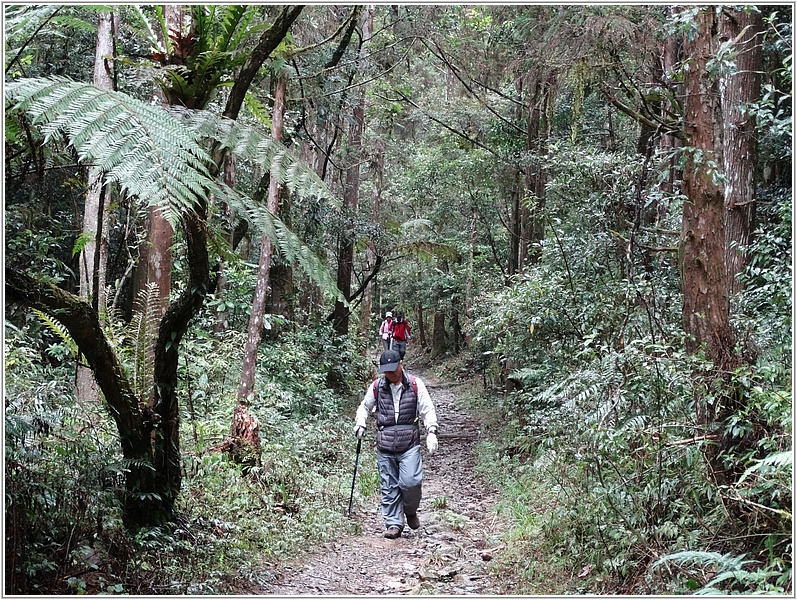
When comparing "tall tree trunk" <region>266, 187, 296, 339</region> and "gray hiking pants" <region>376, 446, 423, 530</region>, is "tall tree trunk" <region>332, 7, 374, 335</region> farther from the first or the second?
"gray hiking pants" <region>376, 446, 423, 530</region>

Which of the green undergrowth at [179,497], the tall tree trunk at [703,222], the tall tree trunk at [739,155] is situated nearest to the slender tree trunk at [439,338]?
the green undergrowth at [179,497]

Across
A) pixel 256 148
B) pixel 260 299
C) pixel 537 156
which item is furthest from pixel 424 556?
pixel 537 156

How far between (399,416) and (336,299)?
76.2 inches

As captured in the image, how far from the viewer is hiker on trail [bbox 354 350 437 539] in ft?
23.8

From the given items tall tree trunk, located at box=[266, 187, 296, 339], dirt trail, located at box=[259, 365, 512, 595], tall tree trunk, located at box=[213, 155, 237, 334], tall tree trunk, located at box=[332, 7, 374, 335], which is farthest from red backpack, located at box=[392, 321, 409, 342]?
dirt trail, located at box=[259, 365, 512, 595]

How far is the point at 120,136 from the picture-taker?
2.79m

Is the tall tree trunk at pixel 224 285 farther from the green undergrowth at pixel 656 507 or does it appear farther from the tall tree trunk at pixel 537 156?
the green undergrowth at pixel 656 507

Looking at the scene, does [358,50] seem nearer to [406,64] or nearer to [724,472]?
[406,64]

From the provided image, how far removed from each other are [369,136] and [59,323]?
14.4m

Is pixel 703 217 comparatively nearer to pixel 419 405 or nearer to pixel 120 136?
pixel 419 405

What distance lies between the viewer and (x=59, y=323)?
4410 millimetres

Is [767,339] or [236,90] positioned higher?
[236,90]

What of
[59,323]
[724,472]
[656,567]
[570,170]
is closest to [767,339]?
[724,472]

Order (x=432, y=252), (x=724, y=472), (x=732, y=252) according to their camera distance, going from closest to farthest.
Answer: (x=724, y=472) → (x=732, y=252) → (x=432, y=252)
